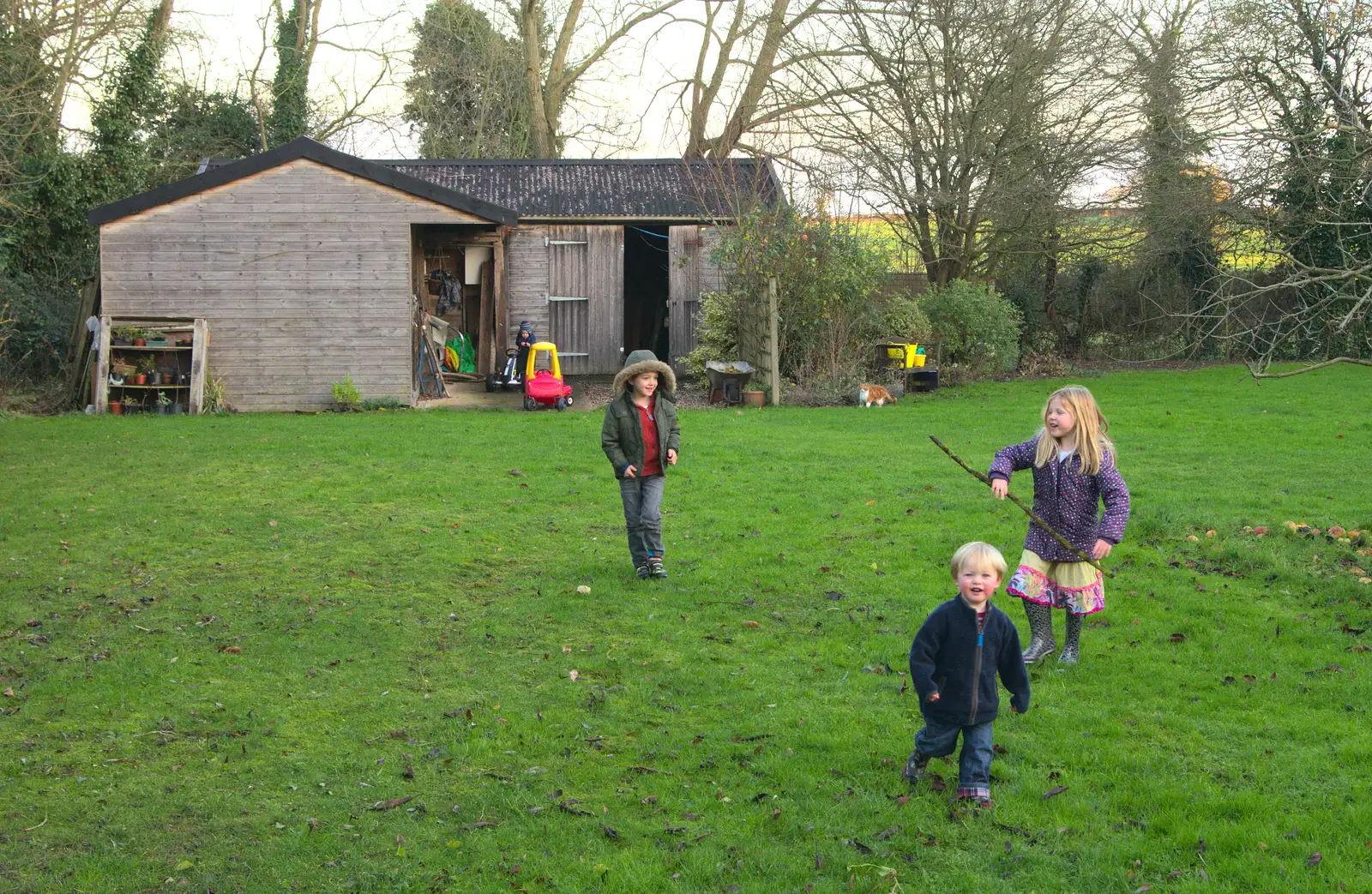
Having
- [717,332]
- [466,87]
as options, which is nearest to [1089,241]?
[717,332]

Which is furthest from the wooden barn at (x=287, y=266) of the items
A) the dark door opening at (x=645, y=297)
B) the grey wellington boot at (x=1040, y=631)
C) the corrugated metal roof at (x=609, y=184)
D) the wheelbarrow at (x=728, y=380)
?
the grey wellington boot at (x=1040, y=631)

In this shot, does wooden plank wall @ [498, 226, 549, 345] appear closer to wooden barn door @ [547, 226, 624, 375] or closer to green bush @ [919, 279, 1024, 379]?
wooden barn door @ [547, 226, 624, 375]

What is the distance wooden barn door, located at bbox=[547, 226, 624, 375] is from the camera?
24281 millimetres

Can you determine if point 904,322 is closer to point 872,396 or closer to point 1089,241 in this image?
point 872,396

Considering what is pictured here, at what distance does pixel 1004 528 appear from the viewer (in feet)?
32.8

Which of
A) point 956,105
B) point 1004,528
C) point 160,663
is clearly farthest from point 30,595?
point 956,105

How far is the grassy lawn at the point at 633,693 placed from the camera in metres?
4.44

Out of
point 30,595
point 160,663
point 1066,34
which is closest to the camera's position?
point 160,663

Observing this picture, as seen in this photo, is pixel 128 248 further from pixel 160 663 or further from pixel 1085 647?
pixel 1085 647

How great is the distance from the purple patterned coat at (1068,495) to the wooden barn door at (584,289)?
60.3 ft

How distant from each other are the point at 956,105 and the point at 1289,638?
731 inches

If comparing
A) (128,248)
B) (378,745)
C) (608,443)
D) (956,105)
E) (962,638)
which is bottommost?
(378,745)

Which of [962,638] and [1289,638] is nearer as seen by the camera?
[962,638]

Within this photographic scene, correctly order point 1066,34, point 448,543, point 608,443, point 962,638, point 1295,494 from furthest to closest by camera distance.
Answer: point 1066,34
point 1295,494
point 448,543
point 608,443
point 962,638
